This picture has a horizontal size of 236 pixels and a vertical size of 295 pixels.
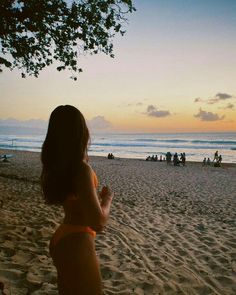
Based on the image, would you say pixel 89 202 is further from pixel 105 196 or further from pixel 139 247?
pixel 139 247

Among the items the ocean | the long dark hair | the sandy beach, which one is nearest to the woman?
the long dark hair

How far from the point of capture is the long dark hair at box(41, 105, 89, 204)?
185 cm

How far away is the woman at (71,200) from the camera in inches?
72.8

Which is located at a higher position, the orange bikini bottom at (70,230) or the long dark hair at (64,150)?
the long dark hair at (64,150)

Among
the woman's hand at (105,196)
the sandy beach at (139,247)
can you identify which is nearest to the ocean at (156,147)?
the sandy beach at (139,247)

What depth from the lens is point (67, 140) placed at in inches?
73.8

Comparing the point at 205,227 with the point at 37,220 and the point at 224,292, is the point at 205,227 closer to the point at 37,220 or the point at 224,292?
the point at 224,292

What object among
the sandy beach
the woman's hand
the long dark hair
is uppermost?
the long dark hair

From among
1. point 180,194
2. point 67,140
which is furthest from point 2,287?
point 180,194

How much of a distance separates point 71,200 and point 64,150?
33 cm

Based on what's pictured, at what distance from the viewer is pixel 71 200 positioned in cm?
190

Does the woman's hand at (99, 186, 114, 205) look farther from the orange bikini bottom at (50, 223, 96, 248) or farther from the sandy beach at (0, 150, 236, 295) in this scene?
the sandy beach at (0, 150, 236, 295)

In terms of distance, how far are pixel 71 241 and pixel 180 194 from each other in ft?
38.2

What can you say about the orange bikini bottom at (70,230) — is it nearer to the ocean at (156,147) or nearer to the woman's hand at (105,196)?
the woman's hand at (105,196)
